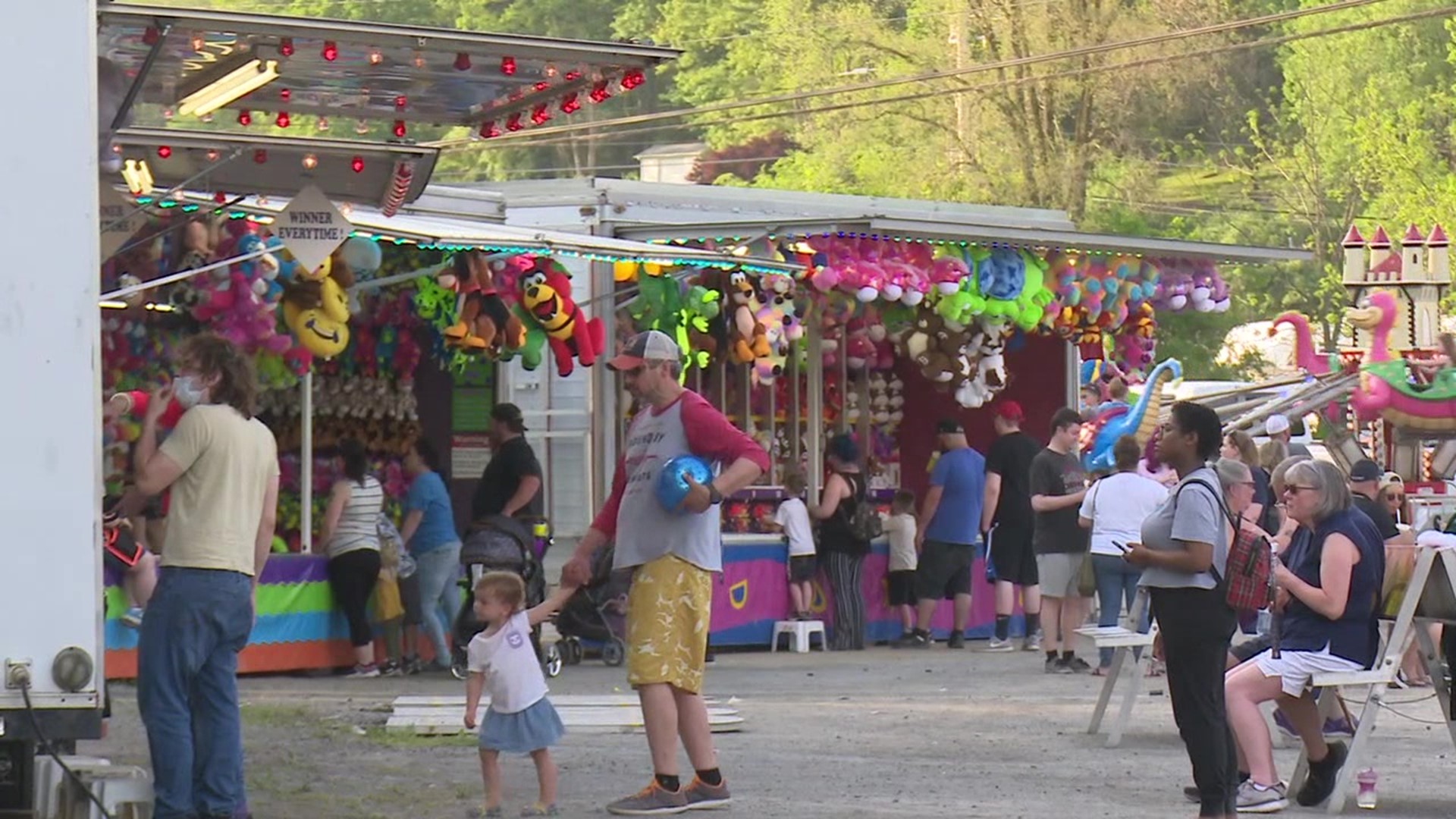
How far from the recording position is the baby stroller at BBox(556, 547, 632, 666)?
1772 centimetres

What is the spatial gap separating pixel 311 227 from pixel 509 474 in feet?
12.9

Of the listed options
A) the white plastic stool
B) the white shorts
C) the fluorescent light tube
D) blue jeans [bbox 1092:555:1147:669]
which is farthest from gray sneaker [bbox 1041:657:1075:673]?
the fluorescent light tube

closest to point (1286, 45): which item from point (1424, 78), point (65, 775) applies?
point (1424, 78)

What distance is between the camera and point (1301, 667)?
10.3 m

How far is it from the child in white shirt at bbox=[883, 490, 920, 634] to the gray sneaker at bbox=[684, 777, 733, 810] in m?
10.2

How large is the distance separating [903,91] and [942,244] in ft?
92.4

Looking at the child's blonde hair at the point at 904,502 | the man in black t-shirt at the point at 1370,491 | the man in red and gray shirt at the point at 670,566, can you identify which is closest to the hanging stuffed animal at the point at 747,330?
the child's blonde hair at the point at 904,502

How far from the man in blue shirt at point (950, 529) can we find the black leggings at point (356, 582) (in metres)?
4.86

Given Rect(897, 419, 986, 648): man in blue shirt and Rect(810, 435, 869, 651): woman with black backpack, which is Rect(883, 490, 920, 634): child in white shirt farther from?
Rect(810, 435, 869, 651): woman with black backpack

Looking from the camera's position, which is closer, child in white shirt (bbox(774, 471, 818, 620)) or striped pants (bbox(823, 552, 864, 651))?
child in white shirt (bbox(774, 471, 818, 620))

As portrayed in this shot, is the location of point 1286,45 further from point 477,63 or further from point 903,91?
point 477,63

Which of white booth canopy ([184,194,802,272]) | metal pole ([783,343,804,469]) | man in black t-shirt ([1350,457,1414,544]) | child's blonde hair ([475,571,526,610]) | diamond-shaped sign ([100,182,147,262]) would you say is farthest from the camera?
metal pole ([783,343,804,469])

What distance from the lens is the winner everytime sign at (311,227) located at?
12883 millimetres

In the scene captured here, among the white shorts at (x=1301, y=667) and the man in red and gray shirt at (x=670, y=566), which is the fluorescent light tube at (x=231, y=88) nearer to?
the man in red and gray shirt at (x=670, y=566)
